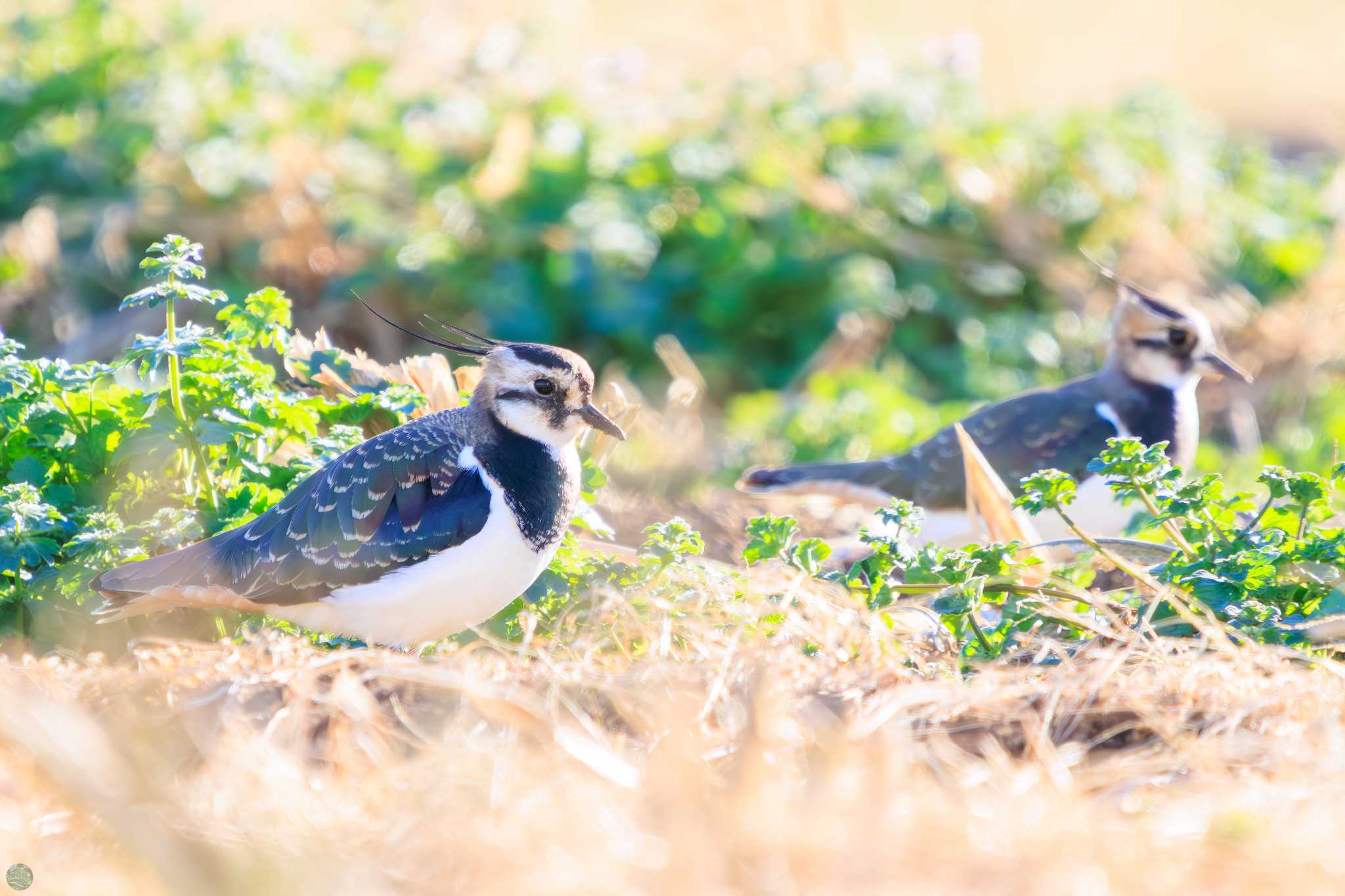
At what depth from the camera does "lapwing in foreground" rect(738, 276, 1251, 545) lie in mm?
5965

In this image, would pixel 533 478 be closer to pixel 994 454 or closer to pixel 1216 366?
pixel 994 454

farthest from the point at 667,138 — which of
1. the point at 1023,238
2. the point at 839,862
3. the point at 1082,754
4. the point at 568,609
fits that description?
the point at 839,862

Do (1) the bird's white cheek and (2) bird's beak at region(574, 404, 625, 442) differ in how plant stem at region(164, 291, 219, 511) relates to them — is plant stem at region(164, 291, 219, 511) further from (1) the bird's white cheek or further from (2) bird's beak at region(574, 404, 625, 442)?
(2) bird's beak at region(574, 404, 625, 442)

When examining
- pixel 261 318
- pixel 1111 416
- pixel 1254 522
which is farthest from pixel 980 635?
pixel 1111 416

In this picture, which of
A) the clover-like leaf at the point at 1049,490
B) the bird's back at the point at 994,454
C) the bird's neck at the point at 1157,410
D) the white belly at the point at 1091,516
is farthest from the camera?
the bird's neck at the point at 1157,410

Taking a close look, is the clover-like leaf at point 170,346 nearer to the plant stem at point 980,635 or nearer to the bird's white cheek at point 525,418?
the bird's white cheek at point 525,418

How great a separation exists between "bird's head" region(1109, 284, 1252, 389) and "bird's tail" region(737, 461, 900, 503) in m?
1.13

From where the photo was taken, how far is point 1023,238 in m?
8.60

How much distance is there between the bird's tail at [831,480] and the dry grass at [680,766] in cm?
213

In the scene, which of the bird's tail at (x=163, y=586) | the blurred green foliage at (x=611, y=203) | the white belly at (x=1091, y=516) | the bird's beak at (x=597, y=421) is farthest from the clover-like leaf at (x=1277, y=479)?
the blurred green foliage at (x=611, y=203)

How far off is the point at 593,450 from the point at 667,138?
14.3ft

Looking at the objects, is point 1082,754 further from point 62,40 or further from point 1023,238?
Result: point 62,40

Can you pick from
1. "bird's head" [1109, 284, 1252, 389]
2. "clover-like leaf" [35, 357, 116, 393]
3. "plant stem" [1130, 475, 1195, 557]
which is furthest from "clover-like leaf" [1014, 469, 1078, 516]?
"bird's head" [1109, 284, 1252, 389]

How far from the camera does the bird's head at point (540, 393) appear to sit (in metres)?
4.23
